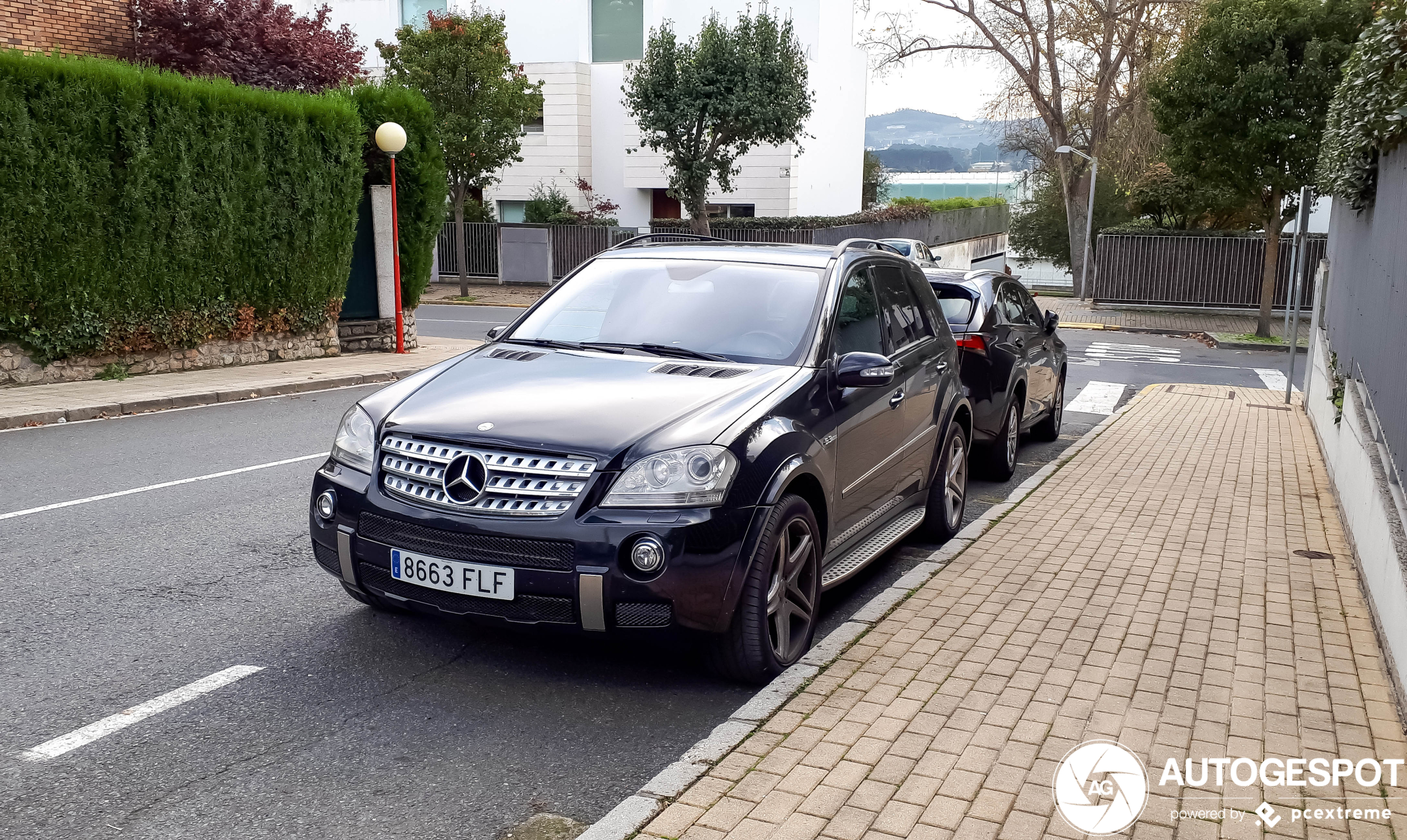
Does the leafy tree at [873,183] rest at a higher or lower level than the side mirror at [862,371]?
higher

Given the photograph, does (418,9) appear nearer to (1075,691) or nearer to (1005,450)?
(1005,450)

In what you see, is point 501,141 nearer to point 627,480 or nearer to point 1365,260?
point 1365,260

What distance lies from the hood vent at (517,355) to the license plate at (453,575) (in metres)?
1.25

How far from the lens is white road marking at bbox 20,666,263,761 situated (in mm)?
3855

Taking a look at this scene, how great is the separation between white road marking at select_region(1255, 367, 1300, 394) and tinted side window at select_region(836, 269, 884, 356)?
39.9 feet

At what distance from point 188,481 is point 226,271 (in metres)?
7.35

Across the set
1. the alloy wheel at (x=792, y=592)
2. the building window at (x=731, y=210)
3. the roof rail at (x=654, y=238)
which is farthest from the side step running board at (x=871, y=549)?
the building window at (x=731, y=210)

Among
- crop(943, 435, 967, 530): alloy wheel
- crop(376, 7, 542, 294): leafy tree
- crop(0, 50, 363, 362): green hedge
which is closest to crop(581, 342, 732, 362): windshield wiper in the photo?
crop(943, 435, 967, 530): alloy wheel

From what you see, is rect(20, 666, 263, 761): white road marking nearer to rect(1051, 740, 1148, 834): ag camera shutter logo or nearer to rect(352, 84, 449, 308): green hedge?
rect(1051, 740, 1148, 834): ag camera shutter logo

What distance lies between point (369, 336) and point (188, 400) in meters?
5.60

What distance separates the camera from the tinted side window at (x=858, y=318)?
5594 mm

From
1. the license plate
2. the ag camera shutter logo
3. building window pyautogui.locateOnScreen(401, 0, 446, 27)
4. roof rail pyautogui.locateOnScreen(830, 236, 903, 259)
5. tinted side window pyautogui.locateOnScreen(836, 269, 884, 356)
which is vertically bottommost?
the ag camera shutter logo

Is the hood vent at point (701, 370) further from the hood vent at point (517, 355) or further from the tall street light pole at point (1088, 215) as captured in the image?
the tall street light pole at point (1088, 215)

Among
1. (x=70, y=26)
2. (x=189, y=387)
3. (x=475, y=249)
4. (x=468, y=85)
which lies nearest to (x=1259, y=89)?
(x=468, y=85)
